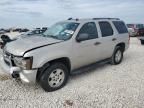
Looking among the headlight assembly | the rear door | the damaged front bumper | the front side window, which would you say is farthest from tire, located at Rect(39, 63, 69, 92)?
the rear door

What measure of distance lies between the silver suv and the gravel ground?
37cm

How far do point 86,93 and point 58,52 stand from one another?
1.24 meters

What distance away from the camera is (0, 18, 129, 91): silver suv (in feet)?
14.7

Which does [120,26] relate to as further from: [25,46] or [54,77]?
[25,46]

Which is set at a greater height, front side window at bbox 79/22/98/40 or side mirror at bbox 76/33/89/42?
front side window at bbox 79/22/98/40

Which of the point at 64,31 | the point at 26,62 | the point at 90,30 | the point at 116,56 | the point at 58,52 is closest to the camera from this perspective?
the point at 26,62

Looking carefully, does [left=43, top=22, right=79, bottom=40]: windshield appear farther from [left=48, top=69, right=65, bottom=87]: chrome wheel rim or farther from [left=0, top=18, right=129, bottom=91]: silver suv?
[left=48, top=69, right=65, bottom=87]: chrome wheel rim

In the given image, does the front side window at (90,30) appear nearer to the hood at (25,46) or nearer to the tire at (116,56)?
the hood at (25,46)

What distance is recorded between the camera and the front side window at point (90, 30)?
5.68m

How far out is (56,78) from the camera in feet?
16.4

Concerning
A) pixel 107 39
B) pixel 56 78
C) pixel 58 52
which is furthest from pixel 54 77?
pixel 107 39

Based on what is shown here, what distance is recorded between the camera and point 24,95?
15.4 ft

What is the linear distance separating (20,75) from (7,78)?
155cm

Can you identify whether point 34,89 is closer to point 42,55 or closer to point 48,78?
point 48,78
